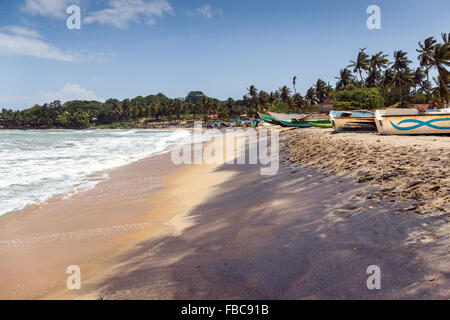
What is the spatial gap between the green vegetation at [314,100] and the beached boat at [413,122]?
90.9 ft

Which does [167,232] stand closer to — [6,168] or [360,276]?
[360,276]

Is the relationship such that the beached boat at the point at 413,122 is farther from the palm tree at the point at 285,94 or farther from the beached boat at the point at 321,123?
the palm tree at the point at 285,94

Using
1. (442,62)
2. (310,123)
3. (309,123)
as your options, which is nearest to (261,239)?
(310,123)

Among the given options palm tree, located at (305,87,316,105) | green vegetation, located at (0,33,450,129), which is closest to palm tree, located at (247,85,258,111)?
green vegetation, located at (0,33,450,129)

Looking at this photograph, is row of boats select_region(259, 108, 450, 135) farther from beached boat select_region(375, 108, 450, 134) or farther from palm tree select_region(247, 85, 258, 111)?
palm tree select_region(247, 85, 258, 111)

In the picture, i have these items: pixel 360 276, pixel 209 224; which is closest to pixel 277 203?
pixel 209 224

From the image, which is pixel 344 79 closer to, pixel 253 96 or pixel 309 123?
pixel 253 96

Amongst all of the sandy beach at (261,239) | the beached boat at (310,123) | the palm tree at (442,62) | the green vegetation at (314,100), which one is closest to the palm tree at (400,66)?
the green vegetation at (314,100)

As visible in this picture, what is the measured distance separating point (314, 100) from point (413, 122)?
75.3m

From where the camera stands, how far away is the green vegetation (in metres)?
45.8

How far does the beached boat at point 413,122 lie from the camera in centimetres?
1123

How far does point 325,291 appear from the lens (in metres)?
2.65

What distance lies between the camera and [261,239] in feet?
13.4
